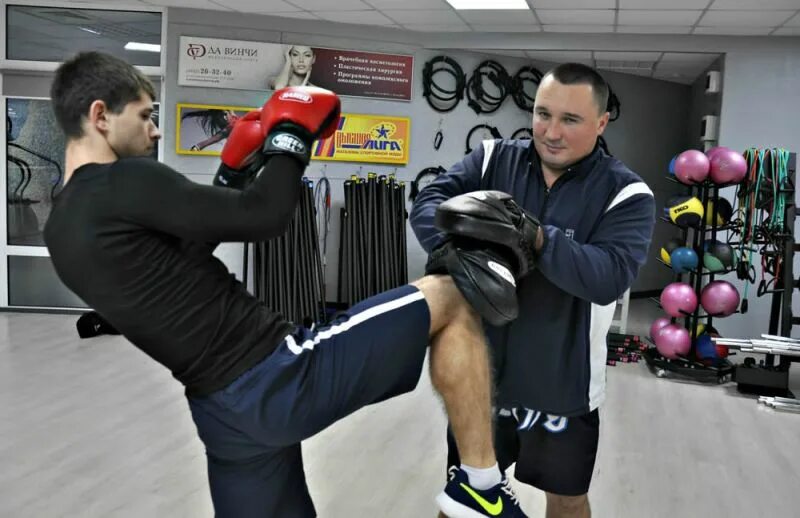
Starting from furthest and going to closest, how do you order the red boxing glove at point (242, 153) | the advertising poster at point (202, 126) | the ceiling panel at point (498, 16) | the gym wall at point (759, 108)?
1. the advertising poster at point (202, 126)
2. the gym wall at point (759, 108)
3. the ceiling panel at point (498, 16)
4. the red boxing glove at point (242, 153)

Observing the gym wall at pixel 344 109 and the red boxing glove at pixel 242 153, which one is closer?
the red boxing glove at pixel 242 153

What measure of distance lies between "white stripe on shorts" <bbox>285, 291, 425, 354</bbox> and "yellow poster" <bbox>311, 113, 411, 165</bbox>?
5.76 metres

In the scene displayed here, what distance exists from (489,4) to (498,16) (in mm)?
425

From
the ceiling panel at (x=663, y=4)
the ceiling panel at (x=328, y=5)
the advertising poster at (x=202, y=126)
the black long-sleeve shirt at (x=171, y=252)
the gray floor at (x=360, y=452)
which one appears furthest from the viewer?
the advertising poster at (x=202, y=126)

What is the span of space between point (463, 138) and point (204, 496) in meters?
5.20

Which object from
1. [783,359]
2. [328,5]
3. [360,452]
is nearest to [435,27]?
[328,5]

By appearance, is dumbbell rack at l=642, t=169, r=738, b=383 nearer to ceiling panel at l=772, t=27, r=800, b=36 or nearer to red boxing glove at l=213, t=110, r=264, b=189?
ceiling panel at l=772, t=27, r=800, b=36

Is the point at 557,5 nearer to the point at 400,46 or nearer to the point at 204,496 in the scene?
the point at 400,46

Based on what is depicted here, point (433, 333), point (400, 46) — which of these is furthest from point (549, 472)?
point (400, 46)

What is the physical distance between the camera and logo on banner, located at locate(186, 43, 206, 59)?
6.97m

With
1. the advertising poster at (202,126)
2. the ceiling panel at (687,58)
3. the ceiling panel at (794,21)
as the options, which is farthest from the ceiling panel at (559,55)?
the advertising poster at (202,126)

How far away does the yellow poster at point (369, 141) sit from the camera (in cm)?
726

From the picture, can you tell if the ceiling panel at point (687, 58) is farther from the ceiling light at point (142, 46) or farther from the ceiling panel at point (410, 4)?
the ceiling light at point (142, 46)

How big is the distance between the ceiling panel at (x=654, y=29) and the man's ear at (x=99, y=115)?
6.06m
